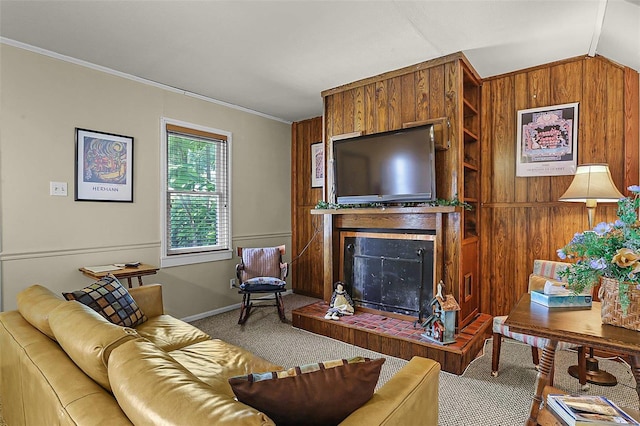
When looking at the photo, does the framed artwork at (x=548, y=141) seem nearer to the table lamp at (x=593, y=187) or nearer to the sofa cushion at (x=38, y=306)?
the table lamp at (x=593, y=187)

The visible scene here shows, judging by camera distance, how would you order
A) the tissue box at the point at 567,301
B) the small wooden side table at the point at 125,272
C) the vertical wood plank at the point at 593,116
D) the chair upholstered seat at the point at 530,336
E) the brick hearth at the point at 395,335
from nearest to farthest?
the tissue box at the point at 567,301, the chair upholstered seat at the point at 530,336, the brick hearth at the point at 395,335, the small wooden side table at the point at 125,272, the vertical wood plank at the point at 593,116

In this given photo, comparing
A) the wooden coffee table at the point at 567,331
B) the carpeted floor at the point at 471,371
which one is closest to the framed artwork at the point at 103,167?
the carpeted floor at the point at 471,371

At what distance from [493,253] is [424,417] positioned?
2694mm

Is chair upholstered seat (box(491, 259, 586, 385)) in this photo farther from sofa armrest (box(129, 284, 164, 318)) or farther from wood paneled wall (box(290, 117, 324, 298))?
wood paneled wall (box(290, 117, 324, 298))

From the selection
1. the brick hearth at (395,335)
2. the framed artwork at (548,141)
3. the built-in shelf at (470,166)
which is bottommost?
the brick hearth at (395,335)

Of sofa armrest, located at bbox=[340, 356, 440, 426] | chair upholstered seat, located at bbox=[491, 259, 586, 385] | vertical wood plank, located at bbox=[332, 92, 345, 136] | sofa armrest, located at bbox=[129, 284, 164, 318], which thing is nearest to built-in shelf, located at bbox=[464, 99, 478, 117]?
vertical wood plank, located at bbox=[332, 92, 345, 136]

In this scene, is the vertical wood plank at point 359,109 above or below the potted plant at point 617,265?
above

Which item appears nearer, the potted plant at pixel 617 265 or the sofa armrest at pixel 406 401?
the sofa armrest at pixel 406 401

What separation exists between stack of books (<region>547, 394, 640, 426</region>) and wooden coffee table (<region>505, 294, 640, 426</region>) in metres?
0.22

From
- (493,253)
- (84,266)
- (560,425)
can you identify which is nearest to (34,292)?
(84,266)

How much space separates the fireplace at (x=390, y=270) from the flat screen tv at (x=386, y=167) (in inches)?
15.9

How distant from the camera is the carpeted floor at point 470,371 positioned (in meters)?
2.12

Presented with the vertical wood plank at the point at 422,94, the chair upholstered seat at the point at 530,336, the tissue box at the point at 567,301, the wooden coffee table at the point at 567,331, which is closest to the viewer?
the wooden coffee table at the point at 567,331

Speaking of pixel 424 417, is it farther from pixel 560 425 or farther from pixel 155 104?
pixel 155 104
